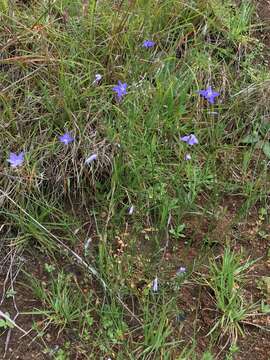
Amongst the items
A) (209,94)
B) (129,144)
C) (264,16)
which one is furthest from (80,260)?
(264,16)

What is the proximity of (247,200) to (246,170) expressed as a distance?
206mm

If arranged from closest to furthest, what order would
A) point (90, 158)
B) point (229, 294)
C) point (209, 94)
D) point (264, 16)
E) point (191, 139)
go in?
1. point (229, 294)
2. point (90, 158)
3. point (191, 139)
4. point (209, 94)
5. point (264, 16)

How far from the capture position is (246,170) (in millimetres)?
2250

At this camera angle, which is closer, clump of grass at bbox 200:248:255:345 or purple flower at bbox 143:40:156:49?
clump of grass at bbox 200:248:255:345

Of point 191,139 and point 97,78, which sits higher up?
point 97,78

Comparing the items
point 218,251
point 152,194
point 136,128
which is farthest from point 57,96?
point 218,251

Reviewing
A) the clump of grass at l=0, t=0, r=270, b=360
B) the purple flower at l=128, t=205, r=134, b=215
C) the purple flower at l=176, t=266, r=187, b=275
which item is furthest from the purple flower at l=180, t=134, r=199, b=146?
the purple flower at l=176, t=266, r=187, b=275

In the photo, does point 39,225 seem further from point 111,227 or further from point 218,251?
point 218,251

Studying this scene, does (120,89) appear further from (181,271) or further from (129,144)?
(181,271)

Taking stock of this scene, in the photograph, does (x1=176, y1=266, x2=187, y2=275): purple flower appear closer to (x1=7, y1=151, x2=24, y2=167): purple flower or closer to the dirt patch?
(x1=7, y1=151, x2=24, y2=167): purple flower

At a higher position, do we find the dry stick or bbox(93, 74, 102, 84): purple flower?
bbox(93, 74, 102, 84): purple flower

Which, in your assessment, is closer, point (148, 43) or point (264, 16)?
point (148, 43)

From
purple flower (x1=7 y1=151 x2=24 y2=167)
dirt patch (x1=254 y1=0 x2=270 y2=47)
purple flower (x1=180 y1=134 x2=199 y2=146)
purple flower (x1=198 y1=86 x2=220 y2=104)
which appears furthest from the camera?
dirt patch (x1=254 y1=0 x2=270 y2=47)

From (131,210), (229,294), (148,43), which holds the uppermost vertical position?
(148,43)
